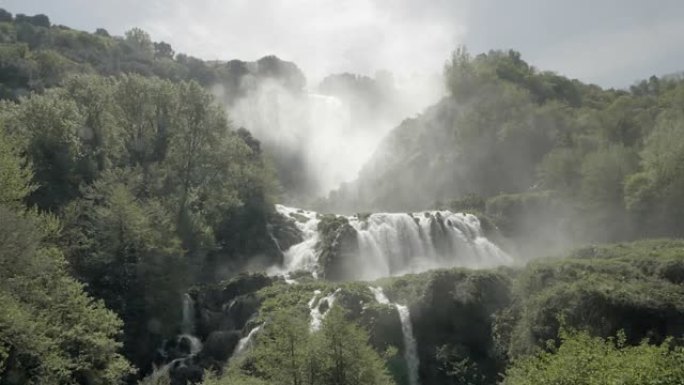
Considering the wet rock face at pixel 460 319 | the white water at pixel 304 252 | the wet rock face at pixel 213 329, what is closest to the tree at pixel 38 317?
the wet rock face at pixel 213 329

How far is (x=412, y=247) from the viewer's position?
60.6m

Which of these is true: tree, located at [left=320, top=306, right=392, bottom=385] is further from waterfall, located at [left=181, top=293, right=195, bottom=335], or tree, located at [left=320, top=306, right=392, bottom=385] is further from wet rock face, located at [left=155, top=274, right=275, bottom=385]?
waterfall, located at [left=181, top=293, right=195, bottom=335]

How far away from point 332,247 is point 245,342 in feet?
62.9

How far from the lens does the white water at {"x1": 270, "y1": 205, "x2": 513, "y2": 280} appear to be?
59.1 meters

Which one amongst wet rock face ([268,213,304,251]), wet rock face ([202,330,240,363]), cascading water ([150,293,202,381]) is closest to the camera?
wet rock face ([202,330,240,363])

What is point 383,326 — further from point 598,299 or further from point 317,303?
point 598,299

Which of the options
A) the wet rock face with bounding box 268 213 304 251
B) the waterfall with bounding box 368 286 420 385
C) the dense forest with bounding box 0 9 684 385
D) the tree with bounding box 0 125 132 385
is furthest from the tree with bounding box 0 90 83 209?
the waterfall with bounding box 368 286 420 385

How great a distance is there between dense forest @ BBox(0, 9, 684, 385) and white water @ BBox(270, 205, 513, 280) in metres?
0.24

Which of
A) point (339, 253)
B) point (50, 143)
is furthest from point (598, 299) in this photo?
point (50, 143)

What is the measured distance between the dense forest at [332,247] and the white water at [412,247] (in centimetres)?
24

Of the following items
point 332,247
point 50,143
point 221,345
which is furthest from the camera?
point 332,247

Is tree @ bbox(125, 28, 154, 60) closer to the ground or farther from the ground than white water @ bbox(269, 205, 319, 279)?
farther from the ground

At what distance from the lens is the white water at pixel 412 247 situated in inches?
2327

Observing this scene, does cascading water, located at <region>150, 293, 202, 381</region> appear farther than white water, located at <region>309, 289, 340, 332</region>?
Yes
